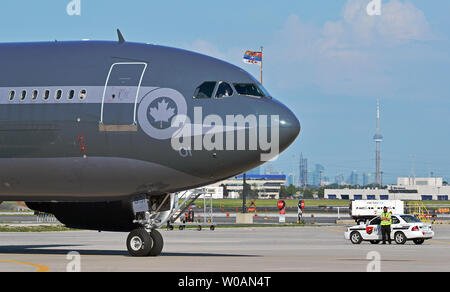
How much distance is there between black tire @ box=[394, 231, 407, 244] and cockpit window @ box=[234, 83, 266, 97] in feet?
68.4

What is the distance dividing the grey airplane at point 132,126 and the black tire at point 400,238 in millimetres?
20500

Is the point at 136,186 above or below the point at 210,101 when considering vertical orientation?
below

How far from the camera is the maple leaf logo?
26203 mm

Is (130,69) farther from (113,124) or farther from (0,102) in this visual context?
(0,102)

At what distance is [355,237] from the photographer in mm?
45688

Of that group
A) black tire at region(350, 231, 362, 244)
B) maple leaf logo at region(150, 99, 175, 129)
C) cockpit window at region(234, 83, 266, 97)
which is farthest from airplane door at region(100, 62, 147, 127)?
black tire at region(350, 231, 362, 244)

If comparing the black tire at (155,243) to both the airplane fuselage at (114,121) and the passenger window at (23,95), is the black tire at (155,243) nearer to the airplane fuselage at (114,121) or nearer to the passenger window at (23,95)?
the airplane fuselage at (114,121)

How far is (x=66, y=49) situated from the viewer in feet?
93.1

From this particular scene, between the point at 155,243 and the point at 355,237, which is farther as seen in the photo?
the point at 355,237

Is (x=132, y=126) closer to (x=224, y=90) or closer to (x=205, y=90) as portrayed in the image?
(x=205, y=90)

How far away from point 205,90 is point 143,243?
540 centimetres

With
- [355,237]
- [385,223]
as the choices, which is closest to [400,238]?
[385,223]
